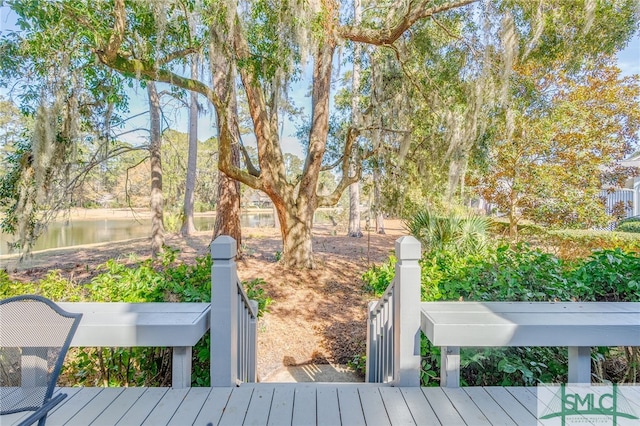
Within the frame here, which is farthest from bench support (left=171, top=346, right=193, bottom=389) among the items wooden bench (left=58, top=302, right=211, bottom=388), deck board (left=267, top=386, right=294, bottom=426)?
deck board (left=267, top=386, right=294, bottom=426)

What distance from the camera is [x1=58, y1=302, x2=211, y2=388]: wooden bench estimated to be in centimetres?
179

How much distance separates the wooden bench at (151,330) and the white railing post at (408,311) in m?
1.17

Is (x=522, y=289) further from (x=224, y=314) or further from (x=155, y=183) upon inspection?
(x=155, y=183)

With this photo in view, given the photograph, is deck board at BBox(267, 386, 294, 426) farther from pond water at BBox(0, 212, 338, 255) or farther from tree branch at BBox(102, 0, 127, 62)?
pond water at BBox(0, 212, 338, 255)

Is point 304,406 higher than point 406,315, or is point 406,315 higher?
point 406,315

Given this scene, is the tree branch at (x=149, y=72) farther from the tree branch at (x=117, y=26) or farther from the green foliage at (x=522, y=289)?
the green foliage at (x=522, y=289)

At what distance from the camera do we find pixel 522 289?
243cm

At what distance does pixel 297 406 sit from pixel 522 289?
183 cm

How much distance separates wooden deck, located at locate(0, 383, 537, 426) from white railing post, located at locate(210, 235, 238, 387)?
10 centimetres

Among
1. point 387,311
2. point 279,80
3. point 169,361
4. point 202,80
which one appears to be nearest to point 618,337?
point 387,311

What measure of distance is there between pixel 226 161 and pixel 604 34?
5976 mm

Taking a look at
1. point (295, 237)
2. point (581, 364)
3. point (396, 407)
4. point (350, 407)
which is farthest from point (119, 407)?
point (295, 237)

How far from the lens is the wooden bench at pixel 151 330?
1794mm

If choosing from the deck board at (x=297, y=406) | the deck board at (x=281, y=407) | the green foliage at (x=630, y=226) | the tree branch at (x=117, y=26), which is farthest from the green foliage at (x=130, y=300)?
the green foliage at (x=630, y=226)
